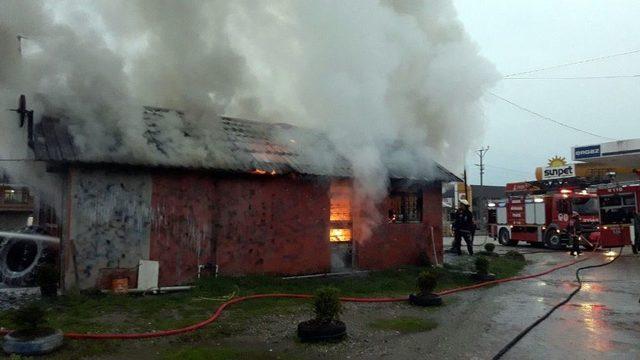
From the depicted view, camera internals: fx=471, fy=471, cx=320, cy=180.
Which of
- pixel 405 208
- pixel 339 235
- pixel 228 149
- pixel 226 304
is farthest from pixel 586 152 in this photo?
pixel 226 304

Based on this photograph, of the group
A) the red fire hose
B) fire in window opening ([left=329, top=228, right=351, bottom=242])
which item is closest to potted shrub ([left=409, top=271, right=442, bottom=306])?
the red fire hose

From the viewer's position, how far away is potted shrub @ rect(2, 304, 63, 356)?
17.4 feet

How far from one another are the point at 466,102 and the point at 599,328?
6930 mm

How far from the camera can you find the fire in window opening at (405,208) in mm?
13328

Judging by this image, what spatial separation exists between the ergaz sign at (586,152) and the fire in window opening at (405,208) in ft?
62.2

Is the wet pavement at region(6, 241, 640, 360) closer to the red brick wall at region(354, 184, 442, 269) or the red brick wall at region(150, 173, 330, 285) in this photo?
the red brick wall at region(150, 173, 330, 285)

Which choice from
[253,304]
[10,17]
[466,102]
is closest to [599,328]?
[253,304]

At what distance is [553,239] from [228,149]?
16873mm

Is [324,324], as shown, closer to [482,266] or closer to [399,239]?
[482,266]

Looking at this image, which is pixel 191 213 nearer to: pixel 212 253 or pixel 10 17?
pixel 212 253

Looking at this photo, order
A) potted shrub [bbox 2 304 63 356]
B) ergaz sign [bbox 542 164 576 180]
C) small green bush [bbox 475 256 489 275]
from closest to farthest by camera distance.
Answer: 1. potted shrub [bbox 2 304 63 356]
2. small green bush [bbox 475 256 489 275]
3. ergaz sign [bbox 542 164 576 180]

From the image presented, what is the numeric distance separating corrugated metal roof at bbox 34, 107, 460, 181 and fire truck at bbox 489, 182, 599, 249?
971cm

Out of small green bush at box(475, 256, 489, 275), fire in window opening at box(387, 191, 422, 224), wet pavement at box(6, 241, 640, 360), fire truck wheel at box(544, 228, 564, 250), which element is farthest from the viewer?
fire truck wheel at box(544, 228, 564, 250)

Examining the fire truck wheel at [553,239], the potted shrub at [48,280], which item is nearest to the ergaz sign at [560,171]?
the fire truck wheel at [553,239]
